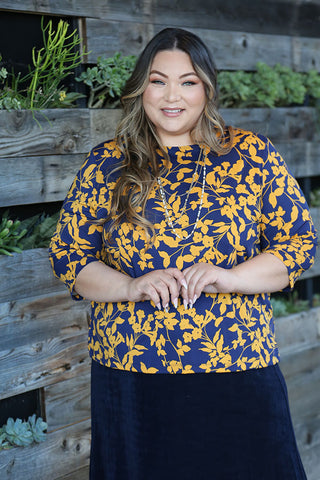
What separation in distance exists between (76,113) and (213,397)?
1.10 m

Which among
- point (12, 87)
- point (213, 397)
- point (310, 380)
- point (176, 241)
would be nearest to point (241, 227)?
point (176, 241)

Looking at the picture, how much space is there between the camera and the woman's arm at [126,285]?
157 centimetres

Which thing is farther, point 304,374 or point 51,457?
point 304,374

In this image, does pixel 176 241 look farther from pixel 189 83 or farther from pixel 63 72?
pixel 63 72

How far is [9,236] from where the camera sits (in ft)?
7.03

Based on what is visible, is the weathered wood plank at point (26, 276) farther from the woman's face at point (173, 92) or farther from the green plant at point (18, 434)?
the woman's face at point (173, 92)

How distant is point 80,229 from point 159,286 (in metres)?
0.32

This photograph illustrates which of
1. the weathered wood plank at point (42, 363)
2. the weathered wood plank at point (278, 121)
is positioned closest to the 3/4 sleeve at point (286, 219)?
the weathered wood plank at point (42, 363)

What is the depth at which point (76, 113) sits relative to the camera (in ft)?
7.44

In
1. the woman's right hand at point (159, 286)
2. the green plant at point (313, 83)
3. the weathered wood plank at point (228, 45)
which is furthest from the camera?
the green plant at point (313, 83)

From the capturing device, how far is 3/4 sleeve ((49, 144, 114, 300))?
1.75m

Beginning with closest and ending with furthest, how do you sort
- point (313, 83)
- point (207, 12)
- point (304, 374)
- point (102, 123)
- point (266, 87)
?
point (102, 123)
point (207, 12)
point (266, 87)
point (313, 83)
point (304, 374)

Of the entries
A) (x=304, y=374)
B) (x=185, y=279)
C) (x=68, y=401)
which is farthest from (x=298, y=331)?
(x=185, y=279)

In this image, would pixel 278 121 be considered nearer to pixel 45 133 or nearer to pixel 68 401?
pixel 45 133
